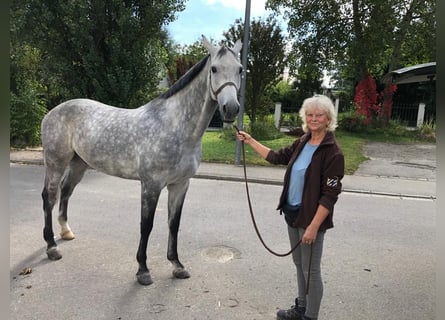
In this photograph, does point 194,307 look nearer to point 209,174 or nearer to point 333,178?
point 333,178

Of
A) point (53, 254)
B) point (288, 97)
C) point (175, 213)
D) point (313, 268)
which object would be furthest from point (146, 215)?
point (288, 97)

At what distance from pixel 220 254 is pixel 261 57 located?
1082 centimetres

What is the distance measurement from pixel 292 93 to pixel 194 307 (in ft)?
77.9

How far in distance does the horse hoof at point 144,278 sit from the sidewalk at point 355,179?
4686 millimetres

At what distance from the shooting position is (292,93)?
2527 cm

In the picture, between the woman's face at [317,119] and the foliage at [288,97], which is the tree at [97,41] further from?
the foliage at [288,97]

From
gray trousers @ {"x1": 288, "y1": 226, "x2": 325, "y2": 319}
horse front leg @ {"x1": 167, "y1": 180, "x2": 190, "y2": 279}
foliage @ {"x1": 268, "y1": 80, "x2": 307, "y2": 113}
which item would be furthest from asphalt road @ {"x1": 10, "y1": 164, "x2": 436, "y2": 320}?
foliage @ {"x1": 268, "y1": 80, "x2": 307, "y2": 113}

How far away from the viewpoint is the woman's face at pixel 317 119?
240cm

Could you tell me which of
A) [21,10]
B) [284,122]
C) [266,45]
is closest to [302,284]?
[21,10]

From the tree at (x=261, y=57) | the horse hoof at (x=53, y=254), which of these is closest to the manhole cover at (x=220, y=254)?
the horse hoof at (x=53, y=254)

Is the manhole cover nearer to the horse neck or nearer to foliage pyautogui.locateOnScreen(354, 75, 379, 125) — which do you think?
the horse neck

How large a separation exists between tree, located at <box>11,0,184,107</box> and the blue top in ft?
25.7

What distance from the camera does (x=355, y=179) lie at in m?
8.16

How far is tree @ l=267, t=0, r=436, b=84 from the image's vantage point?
15.7 metres
